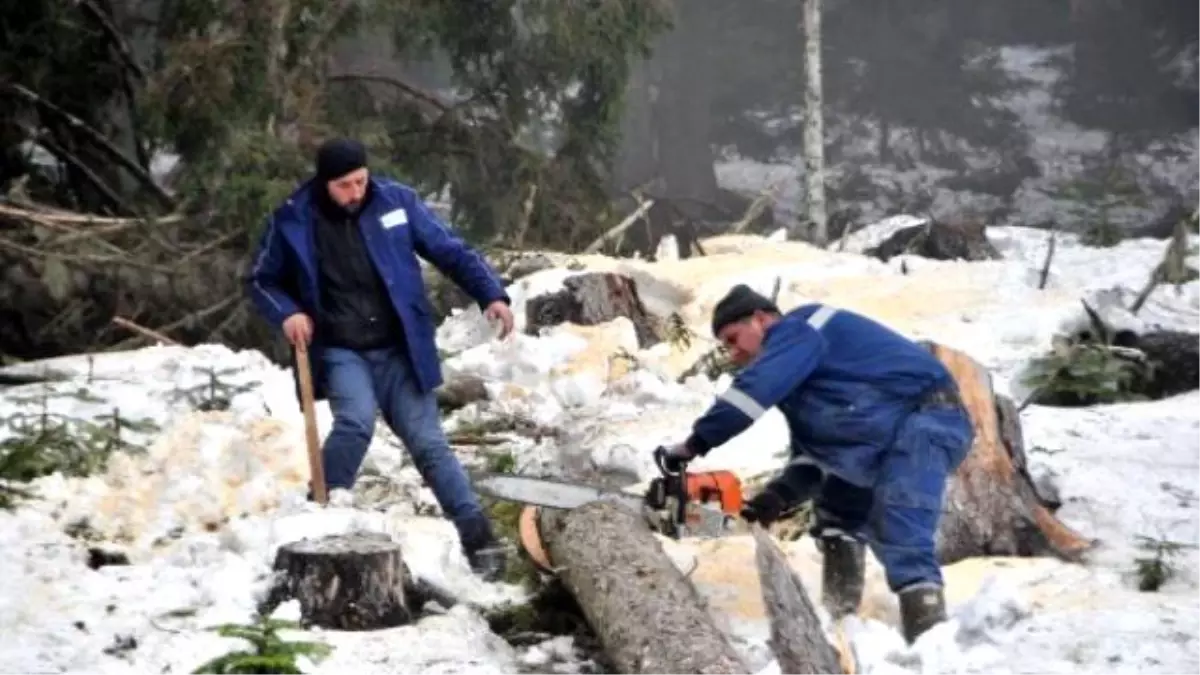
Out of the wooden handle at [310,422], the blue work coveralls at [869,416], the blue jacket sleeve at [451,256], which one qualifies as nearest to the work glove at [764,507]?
the blue work coveralls at [869,416]

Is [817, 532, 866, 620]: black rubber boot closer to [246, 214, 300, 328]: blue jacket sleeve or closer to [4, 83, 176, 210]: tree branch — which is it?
[246, 214, 300, 328]: blue jacket sleeve

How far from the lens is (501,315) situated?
5.99m

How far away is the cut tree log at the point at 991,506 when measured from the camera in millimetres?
6297

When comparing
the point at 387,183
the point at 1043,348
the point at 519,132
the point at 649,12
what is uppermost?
the point at 649,12

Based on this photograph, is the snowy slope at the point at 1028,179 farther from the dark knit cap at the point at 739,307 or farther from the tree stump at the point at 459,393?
the dark knit cap at the point at 739,307

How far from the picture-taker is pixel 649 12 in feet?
49.1

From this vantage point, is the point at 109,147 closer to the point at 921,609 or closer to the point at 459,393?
the point at 459,393

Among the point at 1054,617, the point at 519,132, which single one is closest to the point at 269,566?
the point at 1054,617

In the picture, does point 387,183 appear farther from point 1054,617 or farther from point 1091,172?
point 1091,172

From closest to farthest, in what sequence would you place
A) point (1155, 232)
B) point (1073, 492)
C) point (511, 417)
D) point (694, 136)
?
point (1073, 492)
point (511, 417)
point (1155, 232)
point (694, 136)

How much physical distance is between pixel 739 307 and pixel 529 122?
417 inches

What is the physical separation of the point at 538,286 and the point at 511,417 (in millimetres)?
2824

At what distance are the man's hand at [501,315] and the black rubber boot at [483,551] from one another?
28.8 inches

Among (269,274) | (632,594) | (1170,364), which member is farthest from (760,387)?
(1170,364)
